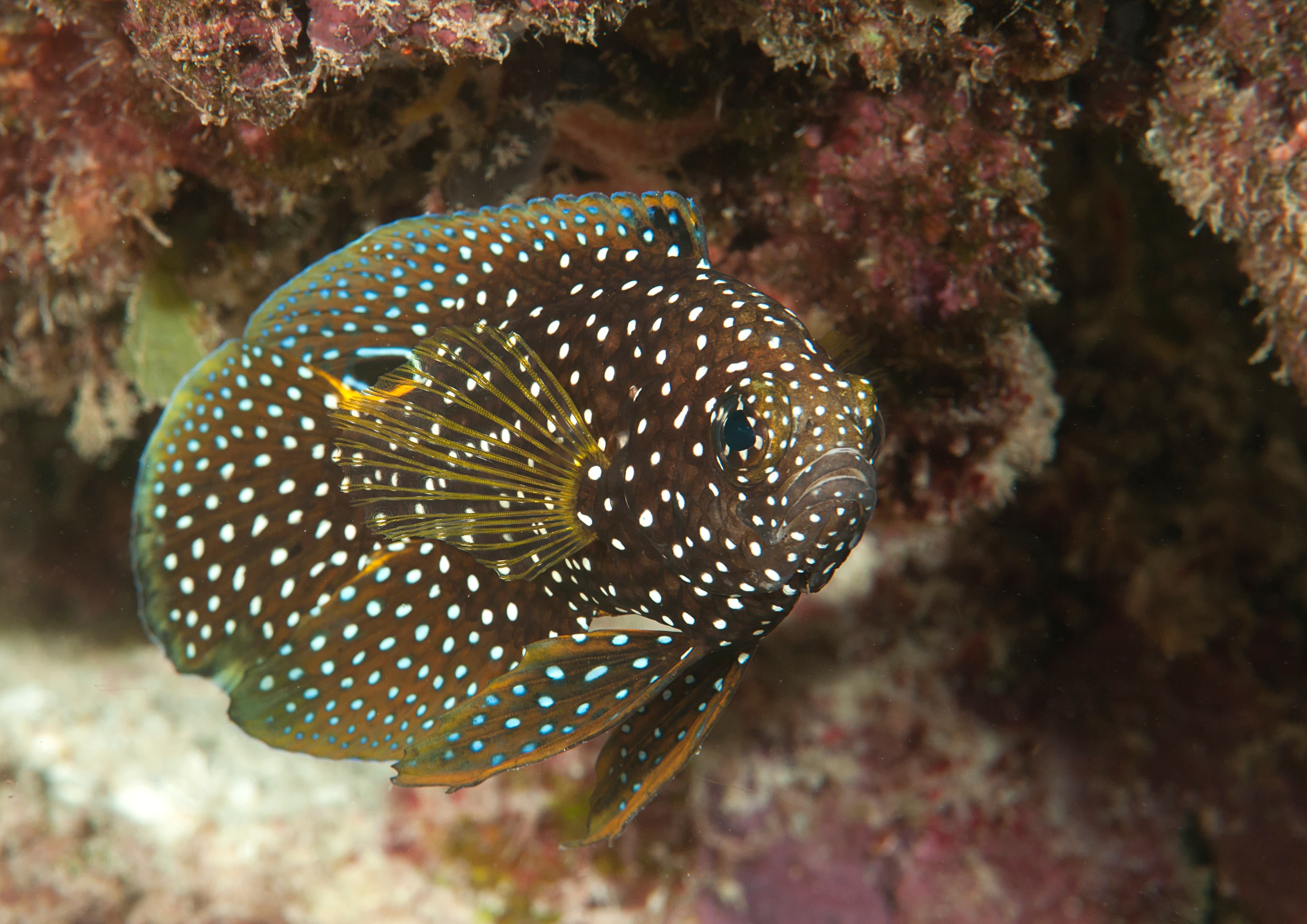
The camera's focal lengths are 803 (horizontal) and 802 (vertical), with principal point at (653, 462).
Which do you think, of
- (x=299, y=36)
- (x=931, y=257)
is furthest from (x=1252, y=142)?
(x=299, y=36)

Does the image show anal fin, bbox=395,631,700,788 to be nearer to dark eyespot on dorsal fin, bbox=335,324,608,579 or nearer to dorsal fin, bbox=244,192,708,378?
dark eyespot on dorsal fin, bbox=335,324,608,579

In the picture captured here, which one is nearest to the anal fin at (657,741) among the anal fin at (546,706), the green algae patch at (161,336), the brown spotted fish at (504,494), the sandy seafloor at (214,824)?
the brown spotted fish at (504,494)

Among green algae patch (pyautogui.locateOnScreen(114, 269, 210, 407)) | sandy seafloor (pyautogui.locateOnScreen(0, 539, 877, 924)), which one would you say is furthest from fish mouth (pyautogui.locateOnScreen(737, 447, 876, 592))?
green algae patch (pyautogui.locateOnScreen(114, 269, 210, 407))

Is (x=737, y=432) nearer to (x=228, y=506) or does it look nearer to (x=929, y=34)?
(x=929, y=34)

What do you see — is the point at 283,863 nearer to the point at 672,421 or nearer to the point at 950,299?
the point at 672,421

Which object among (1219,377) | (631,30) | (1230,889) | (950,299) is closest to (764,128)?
(631,30)

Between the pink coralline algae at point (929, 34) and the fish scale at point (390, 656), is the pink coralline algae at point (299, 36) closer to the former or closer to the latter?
the pink coralline algae at point (929, 34)
